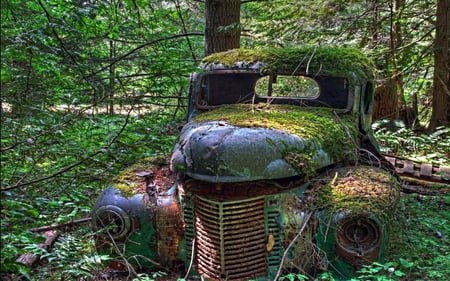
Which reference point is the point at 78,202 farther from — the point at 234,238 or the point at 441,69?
the point at 441,69

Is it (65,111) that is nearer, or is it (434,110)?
(65,111)

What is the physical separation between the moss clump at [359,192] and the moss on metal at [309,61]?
117cm

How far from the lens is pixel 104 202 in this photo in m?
3.87

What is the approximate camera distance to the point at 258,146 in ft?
11.4

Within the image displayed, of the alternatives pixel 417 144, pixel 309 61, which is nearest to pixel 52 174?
pixel 309 61

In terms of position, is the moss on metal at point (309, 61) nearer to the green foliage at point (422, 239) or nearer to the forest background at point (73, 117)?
the forest background at point (73, 117)

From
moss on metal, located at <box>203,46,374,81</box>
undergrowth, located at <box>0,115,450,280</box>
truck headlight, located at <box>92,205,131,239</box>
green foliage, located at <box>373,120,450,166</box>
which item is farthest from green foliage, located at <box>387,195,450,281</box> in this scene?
truck headlight, located at <box>92,205,131,239</box>

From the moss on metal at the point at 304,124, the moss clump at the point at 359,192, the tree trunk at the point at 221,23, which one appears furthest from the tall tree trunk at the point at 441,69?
the moss clump at the point at 359,192

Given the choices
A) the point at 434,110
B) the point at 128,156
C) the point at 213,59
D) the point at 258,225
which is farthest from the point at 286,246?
the point at 434,110

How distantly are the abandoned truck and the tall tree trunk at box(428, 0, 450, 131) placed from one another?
471cm

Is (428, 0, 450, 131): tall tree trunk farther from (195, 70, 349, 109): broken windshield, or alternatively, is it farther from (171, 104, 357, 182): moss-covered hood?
(171, 104, 357, 182): moss-covered hood

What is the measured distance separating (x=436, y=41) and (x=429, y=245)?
4935 millimetres

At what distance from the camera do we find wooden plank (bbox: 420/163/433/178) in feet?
22.2

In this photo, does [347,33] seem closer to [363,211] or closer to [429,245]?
[429,245]
